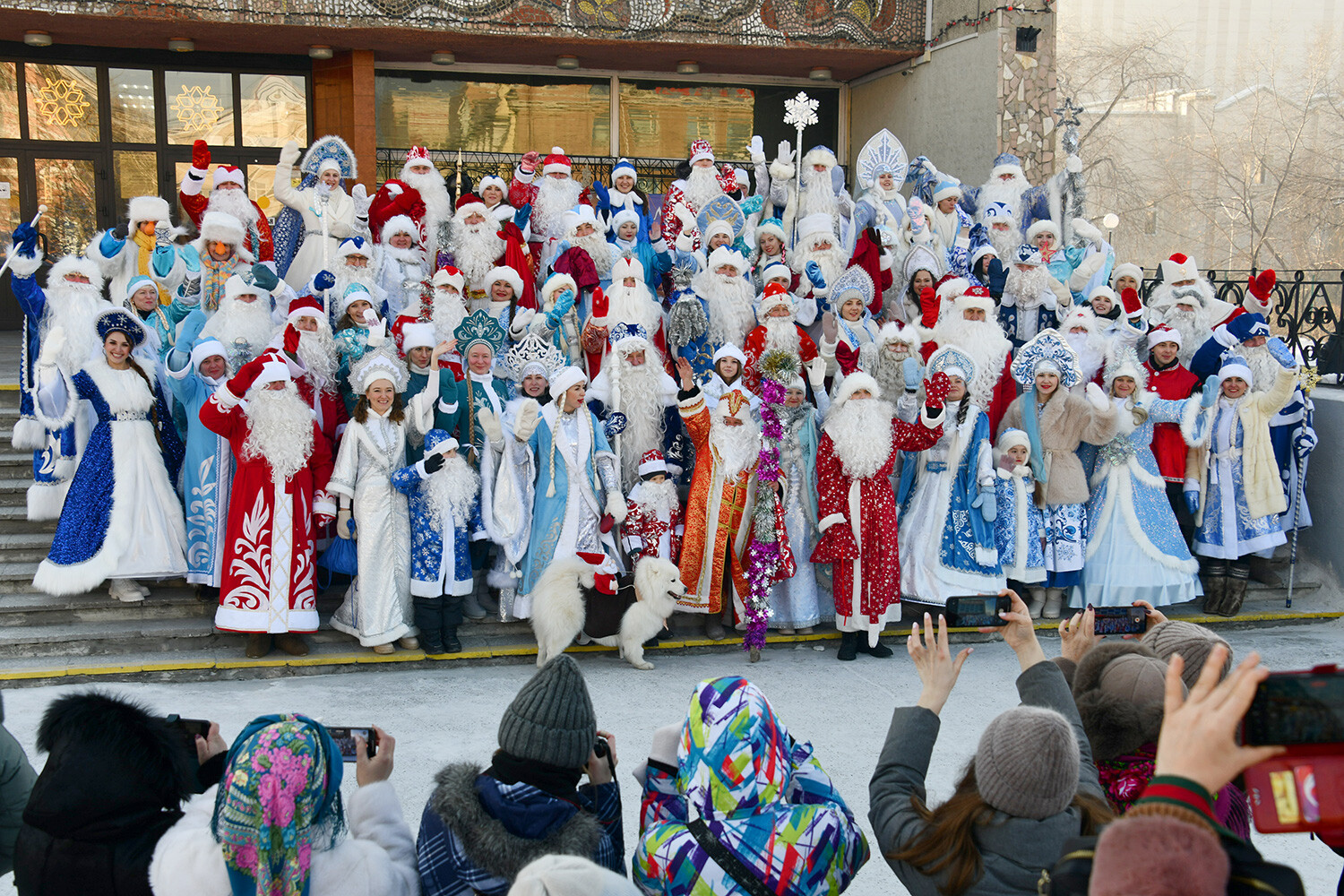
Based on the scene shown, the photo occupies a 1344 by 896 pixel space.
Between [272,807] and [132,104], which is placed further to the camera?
[132,104]

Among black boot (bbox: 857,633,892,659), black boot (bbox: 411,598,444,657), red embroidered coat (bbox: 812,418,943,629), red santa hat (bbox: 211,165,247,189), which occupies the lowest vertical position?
black boot (bbox: 857,633,892,659)

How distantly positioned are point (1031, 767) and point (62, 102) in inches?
542

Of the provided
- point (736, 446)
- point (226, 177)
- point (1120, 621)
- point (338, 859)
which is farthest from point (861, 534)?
point (226, 177)

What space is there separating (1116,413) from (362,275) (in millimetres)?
5459

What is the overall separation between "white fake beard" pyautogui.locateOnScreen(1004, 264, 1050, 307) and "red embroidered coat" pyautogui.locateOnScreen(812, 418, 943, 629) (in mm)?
2676

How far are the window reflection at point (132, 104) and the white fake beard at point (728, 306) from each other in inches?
321

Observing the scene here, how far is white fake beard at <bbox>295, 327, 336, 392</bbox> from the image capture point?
265 inches

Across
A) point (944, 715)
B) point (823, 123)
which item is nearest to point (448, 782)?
point (944, 715)

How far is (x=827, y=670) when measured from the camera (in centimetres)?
648

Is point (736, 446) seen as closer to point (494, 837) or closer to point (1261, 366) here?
point (1261, 366)

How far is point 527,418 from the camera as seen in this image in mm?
6582

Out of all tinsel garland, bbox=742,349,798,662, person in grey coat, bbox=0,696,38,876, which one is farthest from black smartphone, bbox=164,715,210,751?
tinsel garland, bbox=742,349,798,662

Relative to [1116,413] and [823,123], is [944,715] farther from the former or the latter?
[823,123]

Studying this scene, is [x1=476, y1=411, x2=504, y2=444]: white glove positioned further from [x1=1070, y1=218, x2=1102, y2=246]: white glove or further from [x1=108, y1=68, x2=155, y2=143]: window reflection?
[x1=108, y1=68, x2=155, y2=143]: window reflection
